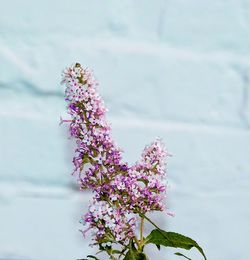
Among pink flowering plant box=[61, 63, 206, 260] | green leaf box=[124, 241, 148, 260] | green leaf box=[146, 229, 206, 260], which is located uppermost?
pink flowering plant box=[61, 63, 206, 260]

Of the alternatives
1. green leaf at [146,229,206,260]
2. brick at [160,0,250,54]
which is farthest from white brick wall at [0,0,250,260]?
green leaf at [146,229,206,260]

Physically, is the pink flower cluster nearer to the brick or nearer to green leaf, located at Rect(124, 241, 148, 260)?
green leaf, located at Rect(124, 241, 148, 260)

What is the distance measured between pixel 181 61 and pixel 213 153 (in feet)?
0.52

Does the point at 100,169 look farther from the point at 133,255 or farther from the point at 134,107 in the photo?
the point at 134,107

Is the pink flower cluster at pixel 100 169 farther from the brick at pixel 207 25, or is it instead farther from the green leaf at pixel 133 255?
the brick at pixel 207 25

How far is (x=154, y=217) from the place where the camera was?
1225mm

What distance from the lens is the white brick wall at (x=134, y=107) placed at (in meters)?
1.18

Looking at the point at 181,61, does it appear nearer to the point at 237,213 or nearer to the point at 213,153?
the point at 213,153

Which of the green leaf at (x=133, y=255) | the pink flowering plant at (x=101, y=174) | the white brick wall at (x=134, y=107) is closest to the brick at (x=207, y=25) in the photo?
→ the white brick wall at (x=134, y=107)

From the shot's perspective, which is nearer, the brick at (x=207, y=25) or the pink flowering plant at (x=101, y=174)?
the pink flowering plant at (x=101, y=174)

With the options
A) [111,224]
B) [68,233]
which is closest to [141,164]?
[111,224]

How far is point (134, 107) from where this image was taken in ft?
4.00

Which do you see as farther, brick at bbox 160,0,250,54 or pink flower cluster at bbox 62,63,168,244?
brick at bbox 160,0,250,54

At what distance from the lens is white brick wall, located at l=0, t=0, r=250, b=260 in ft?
3.89
